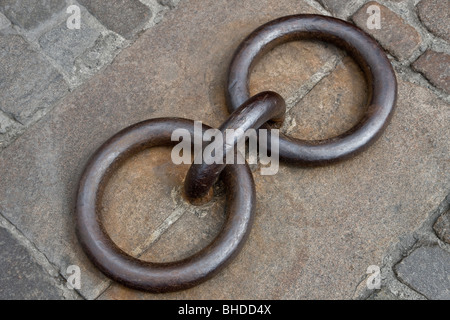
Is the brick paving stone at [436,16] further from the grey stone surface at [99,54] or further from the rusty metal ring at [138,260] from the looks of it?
the grey stone surface at [99,54]

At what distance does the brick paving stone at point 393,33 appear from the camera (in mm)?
1900

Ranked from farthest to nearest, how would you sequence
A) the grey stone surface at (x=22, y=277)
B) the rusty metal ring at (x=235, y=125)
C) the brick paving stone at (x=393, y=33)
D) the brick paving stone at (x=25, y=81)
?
1. the brick paving stone at (x=393, y=33)
2. the brick paving stone at (x=25, y=81)
3. the grey stone surface at (x=22, y=277)
4. the rusty metal ring at (x=235, y=125)

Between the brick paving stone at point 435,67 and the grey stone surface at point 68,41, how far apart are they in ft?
3.55

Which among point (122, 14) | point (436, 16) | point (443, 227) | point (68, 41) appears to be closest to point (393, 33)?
point (436, 16)

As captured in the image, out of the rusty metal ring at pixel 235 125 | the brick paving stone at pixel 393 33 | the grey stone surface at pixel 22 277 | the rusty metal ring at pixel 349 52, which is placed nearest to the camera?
the rusty metal ring at pixel 235 125

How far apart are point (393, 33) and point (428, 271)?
810 mm

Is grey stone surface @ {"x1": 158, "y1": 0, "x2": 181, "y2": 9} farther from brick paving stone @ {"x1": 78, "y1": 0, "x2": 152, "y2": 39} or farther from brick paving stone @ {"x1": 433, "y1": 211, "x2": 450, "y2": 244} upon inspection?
brick paving stone @ {"x1": 433, "y1": 211, "x2": 450, "y2": 244}

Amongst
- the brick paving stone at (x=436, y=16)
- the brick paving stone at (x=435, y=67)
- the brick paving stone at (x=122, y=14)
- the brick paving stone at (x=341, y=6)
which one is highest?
the brick paving stone at (x=436, y=16)

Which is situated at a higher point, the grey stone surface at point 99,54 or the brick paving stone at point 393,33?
the brick paving stone at point 393,33

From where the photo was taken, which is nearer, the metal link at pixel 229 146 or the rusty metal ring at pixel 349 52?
the metal link at pixel 229 146

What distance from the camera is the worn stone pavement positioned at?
1600mm

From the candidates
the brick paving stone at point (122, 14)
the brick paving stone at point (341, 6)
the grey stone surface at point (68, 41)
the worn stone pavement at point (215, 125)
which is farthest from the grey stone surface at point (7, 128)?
the brick paving stone at point (341, 6)
